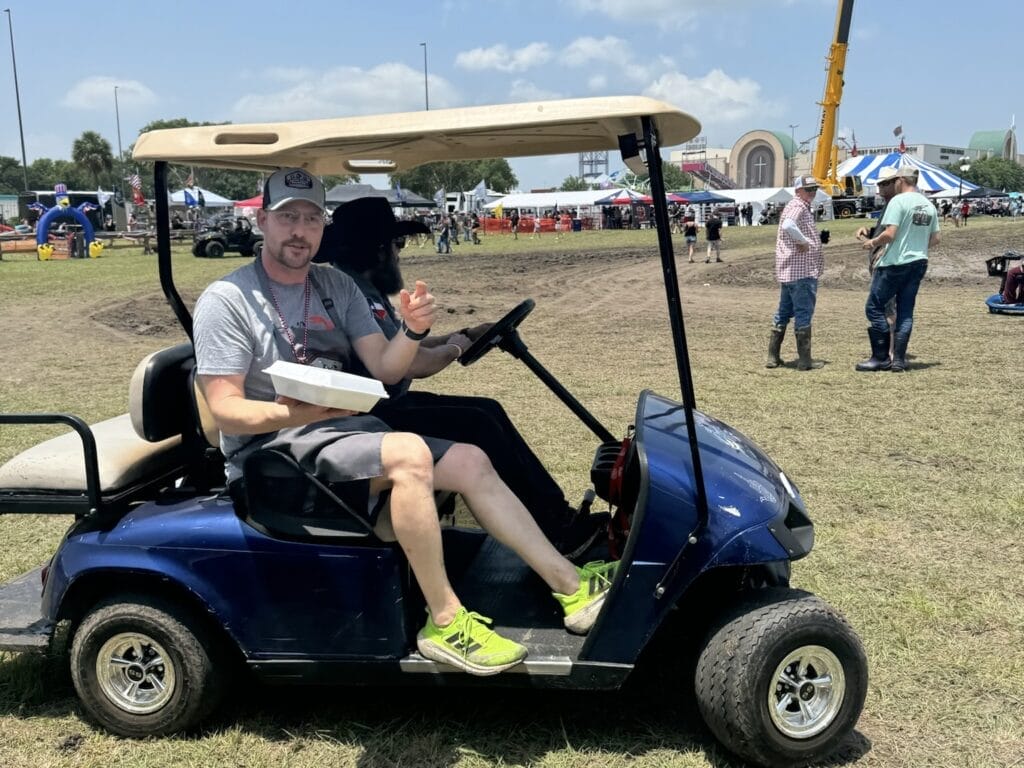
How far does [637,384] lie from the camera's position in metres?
7.30

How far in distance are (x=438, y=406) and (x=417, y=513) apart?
92 centimetres

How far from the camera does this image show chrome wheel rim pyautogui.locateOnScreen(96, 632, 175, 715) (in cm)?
253

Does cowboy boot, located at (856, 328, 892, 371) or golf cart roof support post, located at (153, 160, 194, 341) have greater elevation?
golf cart roof support post, located at (153, 160, 194, 341)

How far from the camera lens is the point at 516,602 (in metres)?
2.69

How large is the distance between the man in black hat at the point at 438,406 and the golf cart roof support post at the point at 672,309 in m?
0.68

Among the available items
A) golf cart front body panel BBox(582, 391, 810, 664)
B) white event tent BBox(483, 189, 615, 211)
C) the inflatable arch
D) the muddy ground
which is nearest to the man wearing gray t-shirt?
golf cart front body panel BBox(582, 391, 810, 664)

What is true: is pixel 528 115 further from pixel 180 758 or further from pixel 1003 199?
pixel 1003 199

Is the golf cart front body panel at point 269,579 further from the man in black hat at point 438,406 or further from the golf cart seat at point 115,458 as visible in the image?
the man in black hat at point 438,406

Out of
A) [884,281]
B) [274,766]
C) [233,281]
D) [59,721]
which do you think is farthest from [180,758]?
[884,281]

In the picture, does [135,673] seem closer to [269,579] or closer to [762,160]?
[269,579]

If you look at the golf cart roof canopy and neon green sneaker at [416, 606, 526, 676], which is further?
neon green sneaker at [416, 606, 526, 676]

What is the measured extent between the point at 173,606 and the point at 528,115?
1.68 metres

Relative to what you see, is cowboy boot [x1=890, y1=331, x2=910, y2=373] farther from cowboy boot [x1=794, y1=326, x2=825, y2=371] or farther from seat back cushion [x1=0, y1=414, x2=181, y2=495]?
seat back cushion [x1=0, y1=414, x2=181, y2=495]

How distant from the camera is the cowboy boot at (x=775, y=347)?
7824mm
